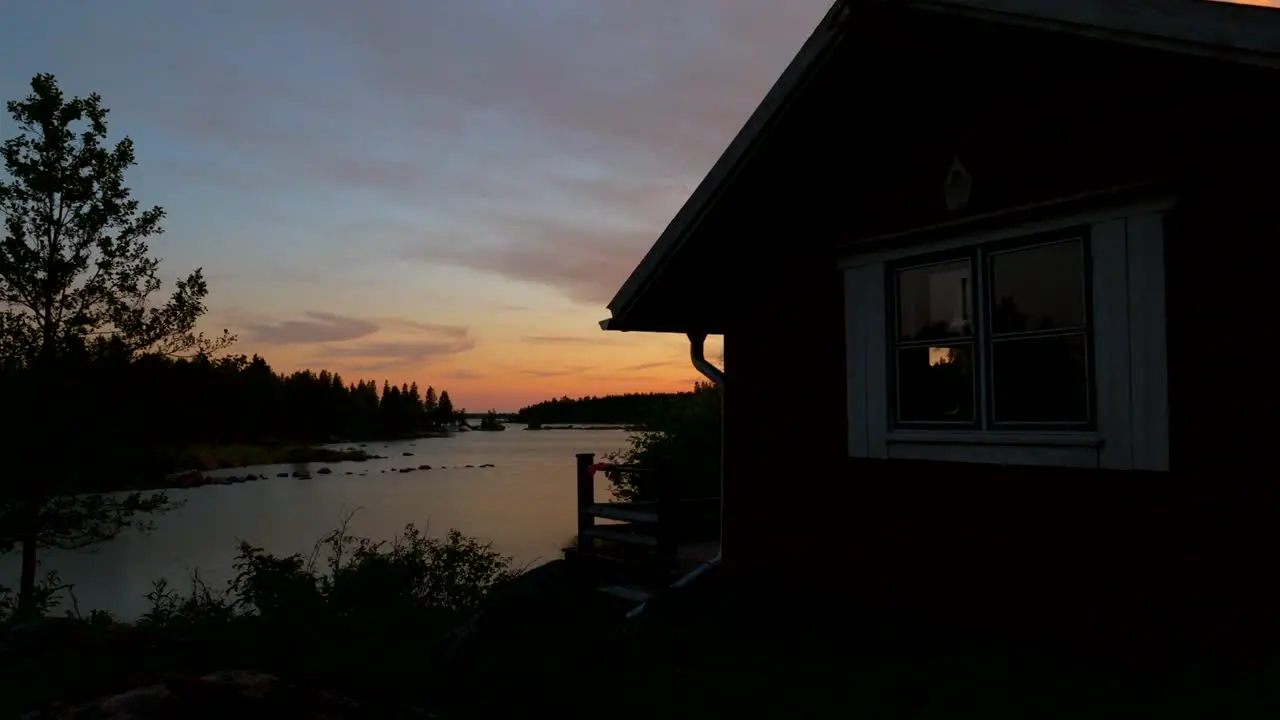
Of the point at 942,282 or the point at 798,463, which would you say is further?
the point at 798,463

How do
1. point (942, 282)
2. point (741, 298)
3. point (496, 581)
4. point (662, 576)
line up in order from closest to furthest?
point (942, 282)
point (741, 298)
point (662, 576)
point (496, 581)

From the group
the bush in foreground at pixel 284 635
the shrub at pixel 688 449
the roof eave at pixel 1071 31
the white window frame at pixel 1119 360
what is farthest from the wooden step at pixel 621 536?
the shrub at pixel 688 449

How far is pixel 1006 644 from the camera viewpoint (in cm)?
577

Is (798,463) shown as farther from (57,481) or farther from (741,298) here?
(57,481)

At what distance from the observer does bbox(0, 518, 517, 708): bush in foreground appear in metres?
7.69

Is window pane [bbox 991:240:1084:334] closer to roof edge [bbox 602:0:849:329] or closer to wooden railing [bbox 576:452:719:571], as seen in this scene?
roof edge [bbox 602:0:849:329]

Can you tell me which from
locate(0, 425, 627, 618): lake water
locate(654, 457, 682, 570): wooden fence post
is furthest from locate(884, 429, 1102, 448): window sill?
locate(0, 425, 627, 618): lake water

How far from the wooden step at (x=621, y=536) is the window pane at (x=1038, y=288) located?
465 cm

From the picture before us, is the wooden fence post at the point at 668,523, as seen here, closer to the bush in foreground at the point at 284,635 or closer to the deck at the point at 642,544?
the deck at the point at 642,544

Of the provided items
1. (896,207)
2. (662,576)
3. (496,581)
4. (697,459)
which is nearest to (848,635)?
(662,576)

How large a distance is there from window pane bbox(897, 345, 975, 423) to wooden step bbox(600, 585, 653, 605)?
314 centimetres

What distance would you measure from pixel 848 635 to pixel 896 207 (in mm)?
3209

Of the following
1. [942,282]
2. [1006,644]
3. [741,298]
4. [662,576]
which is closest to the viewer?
[1006,644]

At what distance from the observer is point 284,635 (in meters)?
9.12
